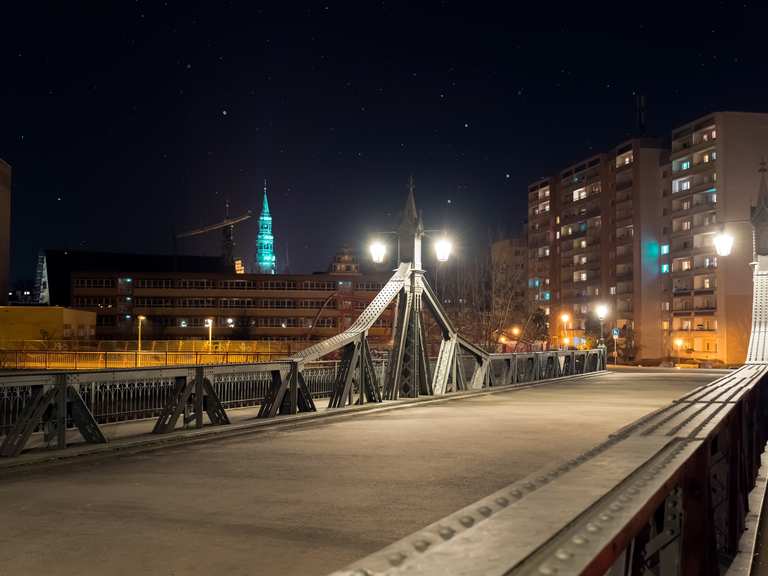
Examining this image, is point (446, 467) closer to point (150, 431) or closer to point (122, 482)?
point (122, 482)

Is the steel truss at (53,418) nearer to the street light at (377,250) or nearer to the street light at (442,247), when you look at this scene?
the street light at (377,250)

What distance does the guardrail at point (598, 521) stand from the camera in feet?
7.25

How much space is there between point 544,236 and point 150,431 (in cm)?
11366

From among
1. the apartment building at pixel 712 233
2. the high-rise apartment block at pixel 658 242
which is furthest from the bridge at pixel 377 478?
the apartment building at pixel 712 233

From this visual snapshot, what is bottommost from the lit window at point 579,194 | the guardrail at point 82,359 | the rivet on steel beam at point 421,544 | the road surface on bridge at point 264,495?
the guardrail at point 82,359

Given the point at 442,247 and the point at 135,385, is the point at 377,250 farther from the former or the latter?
the point at 135,385

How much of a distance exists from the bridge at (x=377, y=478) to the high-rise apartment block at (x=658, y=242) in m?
57.5

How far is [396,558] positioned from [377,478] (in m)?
8.63

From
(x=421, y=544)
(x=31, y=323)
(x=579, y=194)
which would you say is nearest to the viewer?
(x=421, y=544)

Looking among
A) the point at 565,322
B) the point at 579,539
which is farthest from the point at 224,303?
the point at 579,539

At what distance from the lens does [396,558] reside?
2.18m

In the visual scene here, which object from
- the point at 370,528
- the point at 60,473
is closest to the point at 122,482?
the point at 60,473

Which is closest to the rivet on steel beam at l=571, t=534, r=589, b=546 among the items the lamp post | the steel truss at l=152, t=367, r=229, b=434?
the steel truss at l=152, t=367, r=229, b=434

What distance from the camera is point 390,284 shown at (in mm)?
22562
